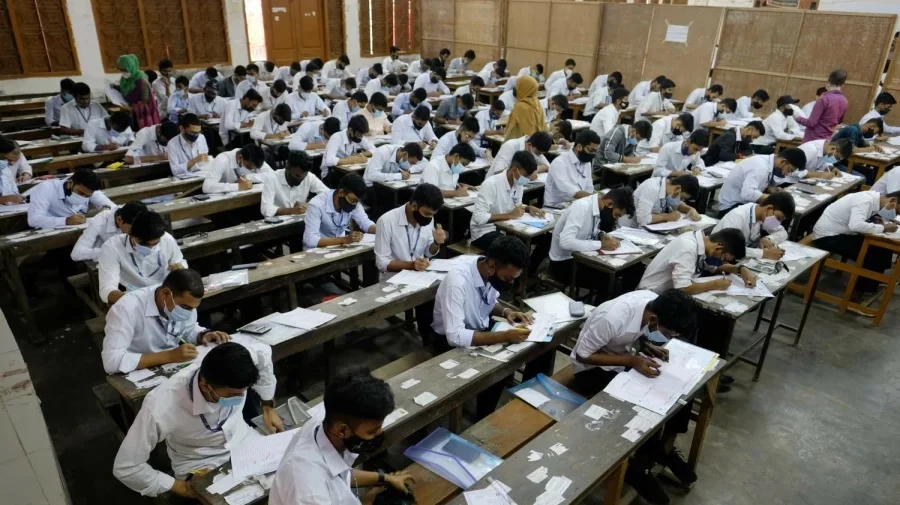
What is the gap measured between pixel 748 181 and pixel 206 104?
895 cm

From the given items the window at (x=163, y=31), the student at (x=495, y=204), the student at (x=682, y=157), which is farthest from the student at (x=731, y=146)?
the window at (x=163, y=31)

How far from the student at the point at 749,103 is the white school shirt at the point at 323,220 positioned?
8363 millimetres

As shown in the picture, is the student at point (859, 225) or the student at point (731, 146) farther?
the student at point (731, 146)

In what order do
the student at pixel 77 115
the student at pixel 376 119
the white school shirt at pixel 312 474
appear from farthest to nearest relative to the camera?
the student at pixel 376 119
the student at pixel 77 115
the white school shirt at pixel 312 474

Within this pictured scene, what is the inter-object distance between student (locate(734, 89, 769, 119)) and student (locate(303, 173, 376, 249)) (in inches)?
330

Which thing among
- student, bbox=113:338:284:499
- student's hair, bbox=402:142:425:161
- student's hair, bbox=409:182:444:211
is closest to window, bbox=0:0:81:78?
student's hair, bbox=402:142:425:161

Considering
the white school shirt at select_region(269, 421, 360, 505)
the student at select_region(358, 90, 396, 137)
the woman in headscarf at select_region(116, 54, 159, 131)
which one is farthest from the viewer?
the woman in headscarf at select_region(116, 54, 159, 131)

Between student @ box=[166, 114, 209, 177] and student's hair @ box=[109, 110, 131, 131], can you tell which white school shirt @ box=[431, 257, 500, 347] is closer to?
student @ box=[166, 114, 209, 177]

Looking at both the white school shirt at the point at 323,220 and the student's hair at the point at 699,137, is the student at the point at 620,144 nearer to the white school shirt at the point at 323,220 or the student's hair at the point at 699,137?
the student's hair at the point at 699,137

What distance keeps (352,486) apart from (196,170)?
544cm

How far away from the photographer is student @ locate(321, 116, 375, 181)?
7.00 metres

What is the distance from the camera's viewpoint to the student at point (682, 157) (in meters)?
6.75

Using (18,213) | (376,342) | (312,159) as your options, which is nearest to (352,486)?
(376,342)

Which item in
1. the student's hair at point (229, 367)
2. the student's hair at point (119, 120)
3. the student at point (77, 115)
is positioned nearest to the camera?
the student's hair at point (229, 367)
